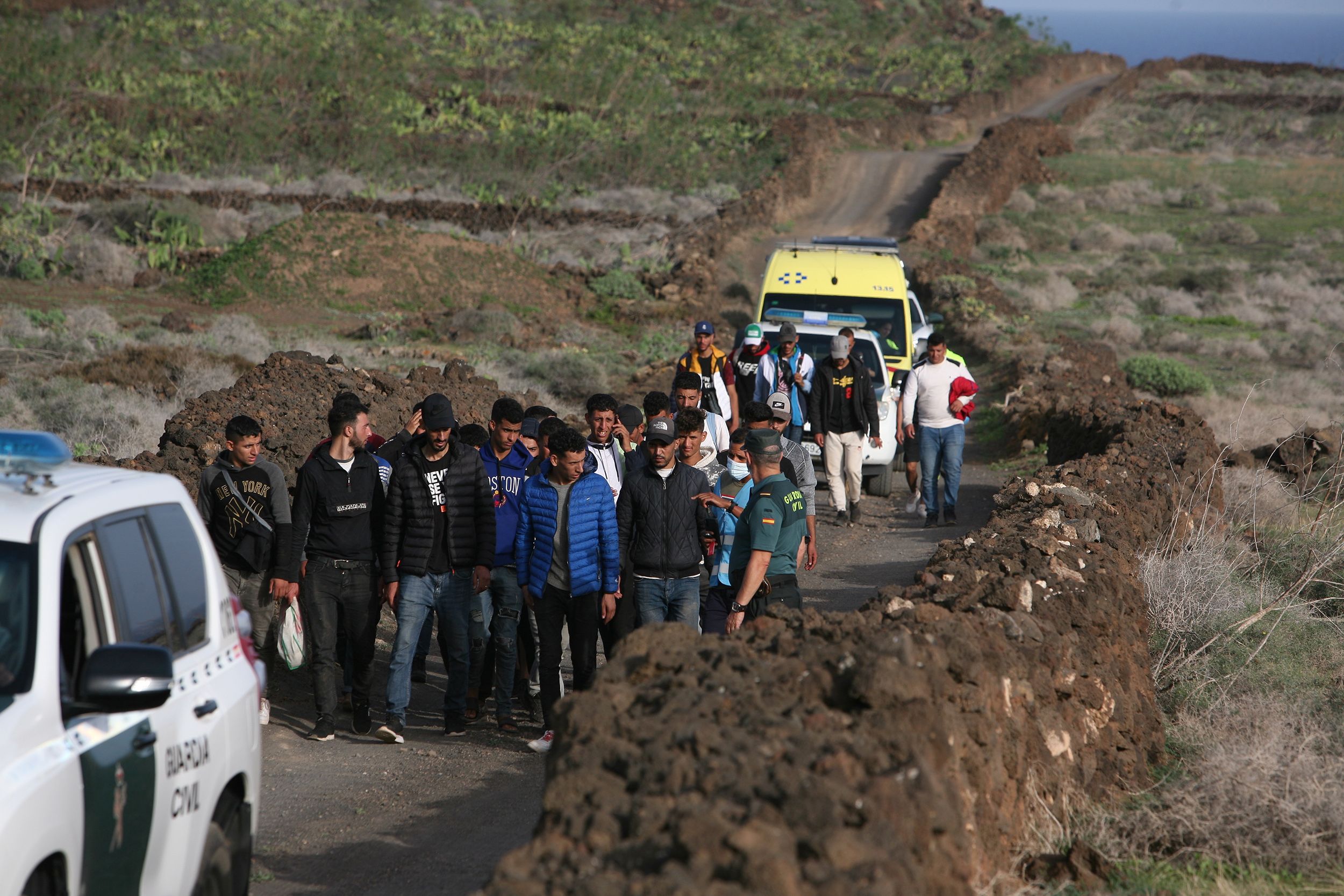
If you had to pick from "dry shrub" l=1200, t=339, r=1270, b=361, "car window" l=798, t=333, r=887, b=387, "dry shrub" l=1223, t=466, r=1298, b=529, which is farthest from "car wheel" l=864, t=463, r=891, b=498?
"dry shrub" l=1200, t=339, r=1270, b=361

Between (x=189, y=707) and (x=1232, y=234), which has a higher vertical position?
(x=1232, y=234)

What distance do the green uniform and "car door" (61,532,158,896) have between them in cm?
374

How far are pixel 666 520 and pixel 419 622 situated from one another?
5.52ft

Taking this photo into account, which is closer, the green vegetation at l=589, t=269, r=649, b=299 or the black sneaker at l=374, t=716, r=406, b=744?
the black sneaker at l=374, t=716, r=406, b=744

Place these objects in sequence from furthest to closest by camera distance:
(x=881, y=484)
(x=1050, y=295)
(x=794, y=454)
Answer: (x=1050, y=295), (x=881, y=484), (x=794, y=454)

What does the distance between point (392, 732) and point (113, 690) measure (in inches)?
171

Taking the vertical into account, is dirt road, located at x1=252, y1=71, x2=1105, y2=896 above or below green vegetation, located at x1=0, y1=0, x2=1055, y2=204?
below

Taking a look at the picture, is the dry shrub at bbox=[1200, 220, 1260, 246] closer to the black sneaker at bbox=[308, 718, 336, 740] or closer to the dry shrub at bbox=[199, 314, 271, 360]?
the dry shrub at bbox=[199, 314, 271, 360]

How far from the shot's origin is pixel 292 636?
7523mm

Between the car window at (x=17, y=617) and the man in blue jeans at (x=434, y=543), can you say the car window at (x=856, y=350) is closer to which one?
the man in blue jeans at (x=434, y=543)

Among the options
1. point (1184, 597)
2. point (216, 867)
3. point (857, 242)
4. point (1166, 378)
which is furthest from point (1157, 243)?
point (216, 867)

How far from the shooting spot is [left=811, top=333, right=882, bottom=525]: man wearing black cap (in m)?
12.5

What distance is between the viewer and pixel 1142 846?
5.69 metres

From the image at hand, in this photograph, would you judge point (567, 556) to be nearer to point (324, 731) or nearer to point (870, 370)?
point (324, 731)
